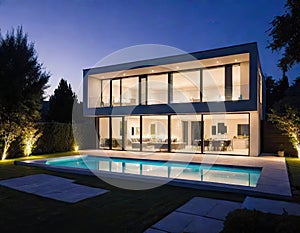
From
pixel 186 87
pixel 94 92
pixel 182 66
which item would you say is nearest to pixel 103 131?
pixel 94 92

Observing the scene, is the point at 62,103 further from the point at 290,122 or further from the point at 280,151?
the point at 290,122

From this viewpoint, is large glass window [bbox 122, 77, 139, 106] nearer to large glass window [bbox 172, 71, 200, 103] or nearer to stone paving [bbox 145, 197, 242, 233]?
large glass window [bbox 172, 71, 200, 103]

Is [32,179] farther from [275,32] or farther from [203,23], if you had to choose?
[203,23]

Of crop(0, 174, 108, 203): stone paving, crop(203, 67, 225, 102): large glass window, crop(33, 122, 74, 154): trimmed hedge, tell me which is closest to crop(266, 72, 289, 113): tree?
crop(203, 67, 225, 102): large glass window

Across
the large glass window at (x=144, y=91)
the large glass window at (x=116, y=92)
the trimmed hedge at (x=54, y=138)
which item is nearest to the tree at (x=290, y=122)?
the large glass window at (x=144, y=91)

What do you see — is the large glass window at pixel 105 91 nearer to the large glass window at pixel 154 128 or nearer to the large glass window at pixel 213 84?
the large glass window at pixel 154 128

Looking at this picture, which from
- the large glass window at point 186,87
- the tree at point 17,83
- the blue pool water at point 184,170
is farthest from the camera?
the large glass window at point 186,87

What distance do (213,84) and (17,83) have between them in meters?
11.8

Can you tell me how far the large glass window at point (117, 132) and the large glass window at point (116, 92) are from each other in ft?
4.64

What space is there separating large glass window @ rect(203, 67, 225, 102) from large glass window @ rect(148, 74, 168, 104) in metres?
2.79

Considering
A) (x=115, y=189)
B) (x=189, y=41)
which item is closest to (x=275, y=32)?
(x=115, y=189)

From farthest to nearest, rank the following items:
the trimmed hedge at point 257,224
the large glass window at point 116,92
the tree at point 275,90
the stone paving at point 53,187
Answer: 1. the tree at point 275,90
2. the large glass window at point 116,92
3. the stone paving at point 53,187
4. the trimmed hedge at point 257,224

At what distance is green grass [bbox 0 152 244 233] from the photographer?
4086 mm

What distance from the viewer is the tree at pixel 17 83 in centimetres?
1277
